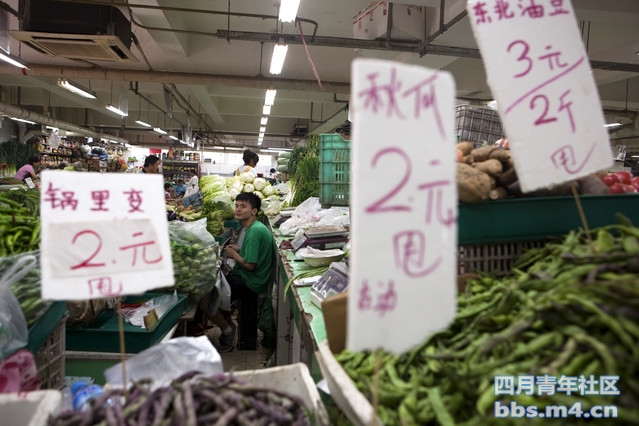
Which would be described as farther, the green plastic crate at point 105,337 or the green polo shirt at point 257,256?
the green polo shirt at point 257,256

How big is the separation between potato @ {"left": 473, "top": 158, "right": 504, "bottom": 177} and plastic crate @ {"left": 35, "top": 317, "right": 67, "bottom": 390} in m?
2.10

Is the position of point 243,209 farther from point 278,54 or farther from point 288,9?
point 278,54

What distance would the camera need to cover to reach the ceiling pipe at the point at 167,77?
1002 centimetres

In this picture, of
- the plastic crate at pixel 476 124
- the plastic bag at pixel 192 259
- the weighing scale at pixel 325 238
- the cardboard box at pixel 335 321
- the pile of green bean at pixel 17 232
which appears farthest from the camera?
the plastic bag at pixel 192 259

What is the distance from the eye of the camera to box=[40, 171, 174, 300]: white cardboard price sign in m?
1.30

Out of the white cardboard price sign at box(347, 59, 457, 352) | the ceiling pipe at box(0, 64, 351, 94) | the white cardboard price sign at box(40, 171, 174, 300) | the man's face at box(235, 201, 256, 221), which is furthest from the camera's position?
the ceiling pipe at box(0, 64, 351, 94)

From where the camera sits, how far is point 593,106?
145 cm

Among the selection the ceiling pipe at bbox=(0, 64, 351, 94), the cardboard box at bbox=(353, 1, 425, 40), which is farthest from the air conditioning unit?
the ceiling pipe at bbox=(0, 64, 351, 94)

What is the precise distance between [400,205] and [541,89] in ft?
2.79

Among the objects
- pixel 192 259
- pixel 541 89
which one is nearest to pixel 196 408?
pixel 541 89

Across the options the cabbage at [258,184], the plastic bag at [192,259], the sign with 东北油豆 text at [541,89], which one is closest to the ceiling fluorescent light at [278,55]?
the cabbage at [258,184]

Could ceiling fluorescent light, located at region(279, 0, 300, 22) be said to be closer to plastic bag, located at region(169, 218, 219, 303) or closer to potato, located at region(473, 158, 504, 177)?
plastic bag, located at region(169, 218, 219, 303)

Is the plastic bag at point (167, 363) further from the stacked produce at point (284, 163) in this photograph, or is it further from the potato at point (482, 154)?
the stacked produce at point (284, 163)

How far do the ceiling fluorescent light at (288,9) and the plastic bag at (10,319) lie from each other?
13.0 feet
